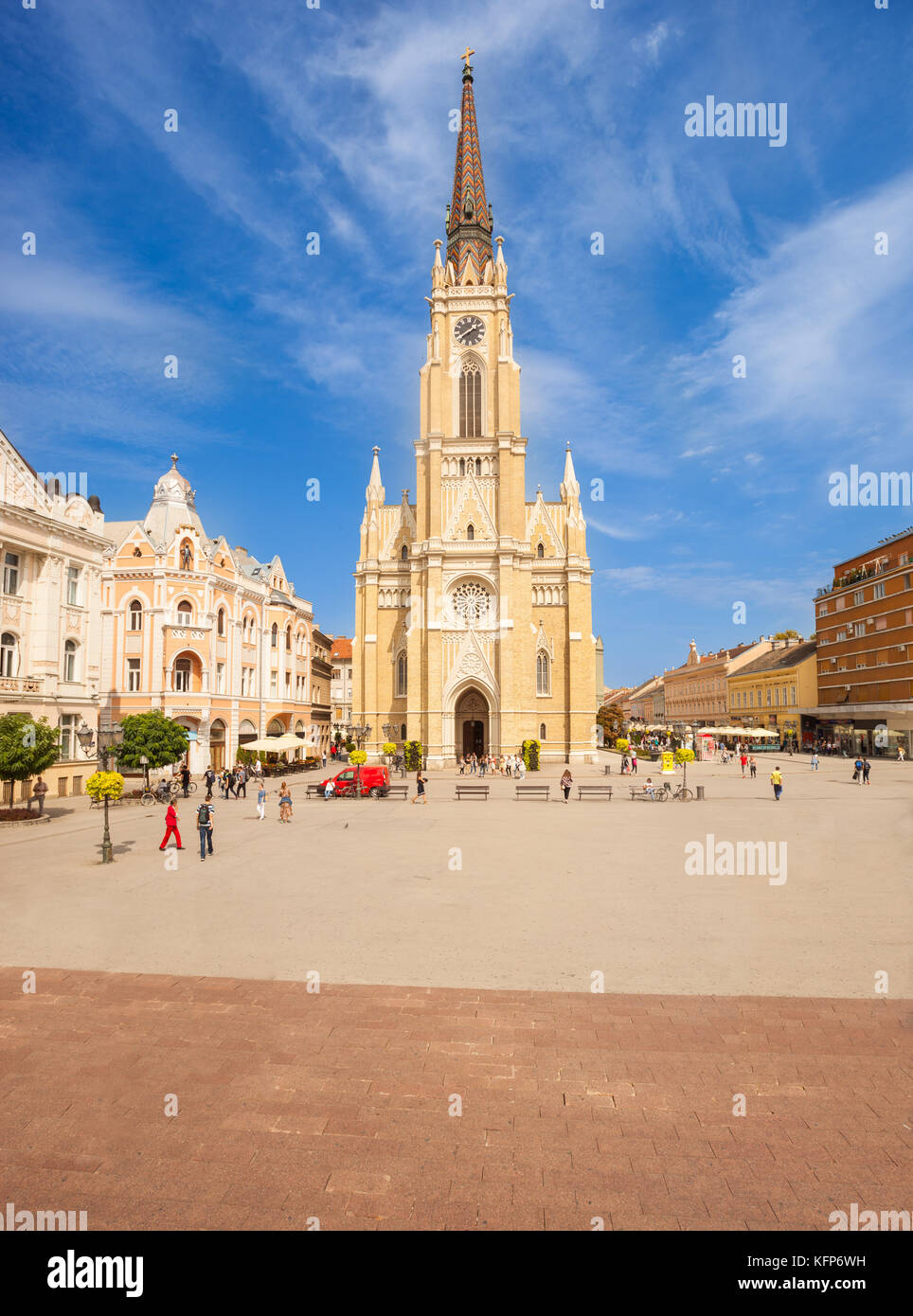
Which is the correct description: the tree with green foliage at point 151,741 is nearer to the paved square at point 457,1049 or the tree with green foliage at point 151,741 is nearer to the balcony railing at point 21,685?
the balcony railing at point 21,685

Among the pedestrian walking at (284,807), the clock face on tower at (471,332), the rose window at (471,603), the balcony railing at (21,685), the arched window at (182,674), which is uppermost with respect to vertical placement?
the clock face on tower at (471,332)

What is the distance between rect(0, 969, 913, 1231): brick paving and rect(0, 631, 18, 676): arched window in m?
24.1

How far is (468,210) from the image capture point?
58406mm

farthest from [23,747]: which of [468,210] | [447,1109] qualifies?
[468,210]

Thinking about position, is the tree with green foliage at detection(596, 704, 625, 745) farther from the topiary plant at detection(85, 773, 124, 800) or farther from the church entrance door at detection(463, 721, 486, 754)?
the topiary plant at detection(85, 773, 124, 800)

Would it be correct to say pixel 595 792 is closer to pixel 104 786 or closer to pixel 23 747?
pixel 104 786

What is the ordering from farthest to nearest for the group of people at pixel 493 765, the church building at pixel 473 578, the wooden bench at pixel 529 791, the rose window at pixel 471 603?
the rose window at pixel 471 603
the church building at pixel 473 578
the group of people at pixel 493 765
the wooden bench at pixel 529 791

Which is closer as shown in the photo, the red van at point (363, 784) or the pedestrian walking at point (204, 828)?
the pedestrian walking at point (204, 828)

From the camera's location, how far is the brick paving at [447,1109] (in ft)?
14.8

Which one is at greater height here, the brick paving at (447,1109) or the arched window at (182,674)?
the arched window at (182,674)

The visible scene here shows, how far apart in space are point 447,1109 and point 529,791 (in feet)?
85.2

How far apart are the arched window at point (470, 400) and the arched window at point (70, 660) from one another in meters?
33.6

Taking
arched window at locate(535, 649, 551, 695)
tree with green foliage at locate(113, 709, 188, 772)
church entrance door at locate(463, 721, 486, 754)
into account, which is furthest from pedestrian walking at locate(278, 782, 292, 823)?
arched window at locate(535, 649, 551, 695)

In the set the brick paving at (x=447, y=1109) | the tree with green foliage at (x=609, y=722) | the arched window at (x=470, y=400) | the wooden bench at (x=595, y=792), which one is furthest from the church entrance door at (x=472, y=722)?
the brick paving at (x=447, y=1109)
